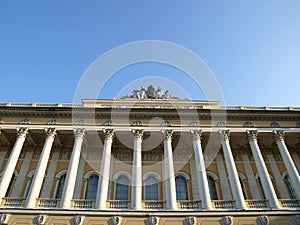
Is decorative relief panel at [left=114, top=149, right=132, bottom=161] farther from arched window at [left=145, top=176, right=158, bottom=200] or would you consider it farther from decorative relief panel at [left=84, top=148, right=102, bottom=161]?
arched window at [left=145, top=176, right=158, bottom=200]

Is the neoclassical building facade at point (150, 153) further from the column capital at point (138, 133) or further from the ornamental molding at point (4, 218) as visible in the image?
the ornamental molding at point (4, 218)

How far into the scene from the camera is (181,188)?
22.2 m

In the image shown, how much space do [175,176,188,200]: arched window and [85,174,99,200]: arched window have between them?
684 cm

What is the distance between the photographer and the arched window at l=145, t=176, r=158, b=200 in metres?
21.5

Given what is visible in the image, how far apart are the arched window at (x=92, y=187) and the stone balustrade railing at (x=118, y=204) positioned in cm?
300

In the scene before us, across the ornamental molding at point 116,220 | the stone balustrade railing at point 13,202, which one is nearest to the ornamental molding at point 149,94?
the ornamental molding at point 116,220

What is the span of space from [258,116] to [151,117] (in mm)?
9617

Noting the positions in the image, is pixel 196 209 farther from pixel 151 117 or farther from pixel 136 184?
pixel 151 117

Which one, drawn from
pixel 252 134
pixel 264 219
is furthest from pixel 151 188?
pixel 252 134

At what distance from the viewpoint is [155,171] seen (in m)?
22.9

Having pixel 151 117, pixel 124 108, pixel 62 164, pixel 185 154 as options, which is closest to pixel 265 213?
pixel 185 154

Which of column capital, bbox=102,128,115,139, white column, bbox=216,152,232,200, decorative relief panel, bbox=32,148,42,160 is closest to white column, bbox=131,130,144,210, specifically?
column capital, bbox=102,128,115,139

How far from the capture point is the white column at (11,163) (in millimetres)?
18938

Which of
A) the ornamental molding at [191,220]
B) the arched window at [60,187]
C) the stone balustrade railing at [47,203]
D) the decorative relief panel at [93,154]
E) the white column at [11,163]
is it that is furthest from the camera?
the decorative relief panel at [93,154]
